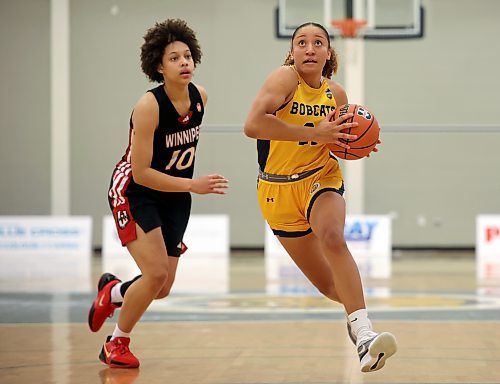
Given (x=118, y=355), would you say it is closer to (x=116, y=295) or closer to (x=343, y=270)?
(x=116, y=295)

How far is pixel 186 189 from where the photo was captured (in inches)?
198

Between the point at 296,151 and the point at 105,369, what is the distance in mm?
1561

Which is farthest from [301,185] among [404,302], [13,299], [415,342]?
[13,299]

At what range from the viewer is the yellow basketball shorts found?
198 inches

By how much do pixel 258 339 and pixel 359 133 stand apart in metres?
1.97

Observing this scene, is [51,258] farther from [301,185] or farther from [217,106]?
[301,185]

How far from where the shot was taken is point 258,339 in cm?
630

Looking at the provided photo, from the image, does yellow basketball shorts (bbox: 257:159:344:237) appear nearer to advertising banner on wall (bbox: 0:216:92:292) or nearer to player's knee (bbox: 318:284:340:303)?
player's knee (bbox: 318:284:340:303)

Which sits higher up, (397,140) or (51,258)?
(397,140)

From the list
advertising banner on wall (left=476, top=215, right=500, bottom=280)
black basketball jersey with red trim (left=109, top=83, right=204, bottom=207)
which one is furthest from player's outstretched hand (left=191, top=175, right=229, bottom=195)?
advertising banner on wall (left=476, top=215, right=500, bottom=280)

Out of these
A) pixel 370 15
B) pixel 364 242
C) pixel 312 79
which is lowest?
pixel 364 242

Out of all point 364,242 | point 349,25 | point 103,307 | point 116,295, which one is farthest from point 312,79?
point 364,242

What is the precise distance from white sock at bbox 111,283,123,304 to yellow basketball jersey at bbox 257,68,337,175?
120 cm

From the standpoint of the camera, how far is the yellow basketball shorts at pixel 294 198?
5.04m
